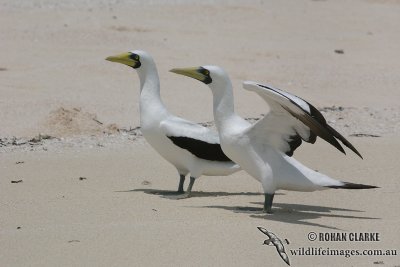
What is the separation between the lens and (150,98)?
407 inches

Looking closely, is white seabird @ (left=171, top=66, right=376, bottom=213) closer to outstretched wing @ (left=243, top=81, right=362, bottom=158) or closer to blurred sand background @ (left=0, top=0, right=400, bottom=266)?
outstretched wing @ (left=243, top=81, right=362, bottom=158)

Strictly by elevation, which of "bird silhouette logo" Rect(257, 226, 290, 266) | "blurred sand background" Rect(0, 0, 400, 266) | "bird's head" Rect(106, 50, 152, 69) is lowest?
"blurred sand background" Rect(0, 0, 400, 266)

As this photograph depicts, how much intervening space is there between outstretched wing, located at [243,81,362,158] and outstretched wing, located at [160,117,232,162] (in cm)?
112

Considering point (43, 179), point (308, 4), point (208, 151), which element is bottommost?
point (308, 4)

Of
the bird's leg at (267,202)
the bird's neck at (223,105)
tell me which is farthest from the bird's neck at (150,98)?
the bird's leg at (267,202)

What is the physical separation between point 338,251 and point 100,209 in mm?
2498

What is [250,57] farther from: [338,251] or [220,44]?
[338,251]

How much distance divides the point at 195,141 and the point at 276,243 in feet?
8.32

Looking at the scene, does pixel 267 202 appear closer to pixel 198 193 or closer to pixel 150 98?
pixel 198 193

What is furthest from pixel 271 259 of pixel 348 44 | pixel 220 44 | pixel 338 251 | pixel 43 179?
pixel 348 44

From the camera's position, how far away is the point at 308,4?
97.9 ft

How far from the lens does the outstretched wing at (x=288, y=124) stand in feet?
27.1

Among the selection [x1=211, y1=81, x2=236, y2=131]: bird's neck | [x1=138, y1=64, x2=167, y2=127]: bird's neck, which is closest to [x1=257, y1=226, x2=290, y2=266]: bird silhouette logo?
[x1=211, y1=81, x2=236, y2=131]: bird's neck

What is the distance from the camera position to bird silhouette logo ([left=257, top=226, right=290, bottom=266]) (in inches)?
292
